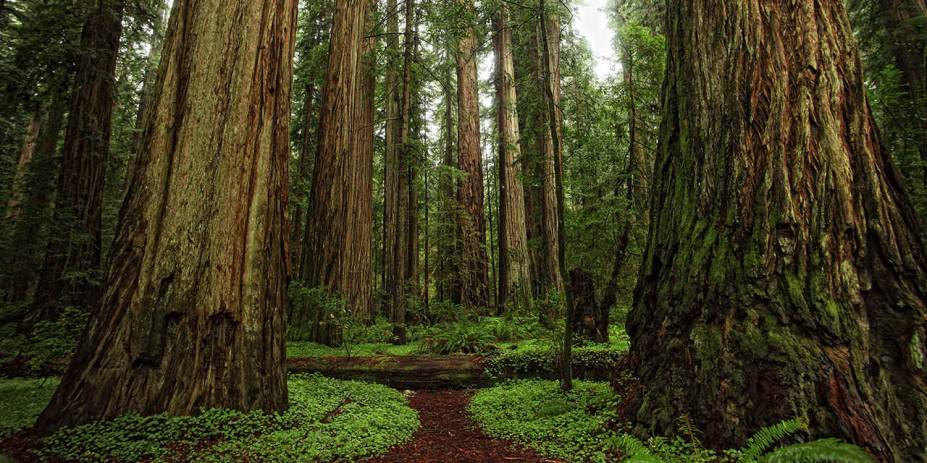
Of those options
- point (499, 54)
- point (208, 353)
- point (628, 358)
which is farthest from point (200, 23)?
point (499, 54)

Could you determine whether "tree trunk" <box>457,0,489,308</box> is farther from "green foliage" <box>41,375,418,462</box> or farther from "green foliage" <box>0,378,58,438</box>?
"green foliage" <box>0,378,58,438</box>

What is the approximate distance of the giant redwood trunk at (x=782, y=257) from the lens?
241cm

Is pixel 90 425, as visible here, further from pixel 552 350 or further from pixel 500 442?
pixel 552 350

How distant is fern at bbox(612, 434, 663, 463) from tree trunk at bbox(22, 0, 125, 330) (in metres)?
8.07

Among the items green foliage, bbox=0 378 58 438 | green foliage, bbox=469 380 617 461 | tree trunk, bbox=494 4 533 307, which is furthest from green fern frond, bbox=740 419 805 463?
tree trunk, bbox=494 4 533 307

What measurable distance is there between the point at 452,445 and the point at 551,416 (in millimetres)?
918

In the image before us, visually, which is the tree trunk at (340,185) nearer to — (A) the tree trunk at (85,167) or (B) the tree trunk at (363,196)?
(B) the tree trunk at (363,196)

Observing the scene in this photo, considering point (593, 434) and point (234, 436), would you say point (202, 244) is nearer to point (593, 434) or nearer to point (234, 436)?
point (234, 436)

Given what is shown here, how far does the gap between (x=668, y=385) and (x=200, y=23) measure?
484cm

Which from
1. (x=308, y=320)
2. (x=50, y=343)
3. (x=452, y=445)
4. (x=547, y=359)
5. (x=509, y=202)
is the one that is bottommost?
(x=452, y=445)

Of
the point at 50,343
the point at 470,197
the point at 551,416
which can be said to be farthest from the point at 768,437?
the point at 470,197

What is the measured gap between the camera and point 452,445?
3.61m

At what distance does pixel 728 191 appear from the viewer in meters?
3.00

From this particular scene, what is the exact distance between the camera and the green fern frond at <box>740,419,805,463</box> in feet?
7.21
